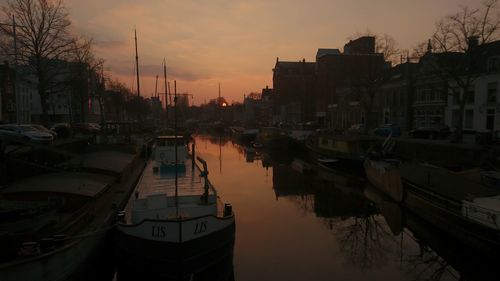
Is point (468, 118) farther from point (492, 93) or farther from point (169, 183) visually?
point (169, 183)

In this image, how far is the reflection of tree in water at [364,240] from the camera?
16.4m

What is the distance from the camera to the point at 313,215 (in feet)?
76.2

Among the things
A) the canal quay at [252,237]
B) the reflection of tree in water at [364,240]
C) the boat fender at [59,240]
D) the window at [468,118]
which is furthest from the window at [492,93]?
the boat fender at [59,240]

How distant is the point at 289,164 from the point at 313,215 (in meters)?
23.7

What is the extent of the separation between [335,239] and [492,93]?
122 feet

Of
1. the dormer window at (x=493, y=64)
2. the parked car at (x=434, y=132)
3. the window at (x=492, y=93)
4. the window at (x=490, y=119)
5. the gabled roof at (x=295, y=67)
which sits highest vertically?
the gabled roof at (x=295, y=67)

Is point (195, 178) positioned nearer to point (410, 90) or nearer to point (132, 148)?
point (132, 148)

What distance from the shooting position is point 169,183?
690 inches

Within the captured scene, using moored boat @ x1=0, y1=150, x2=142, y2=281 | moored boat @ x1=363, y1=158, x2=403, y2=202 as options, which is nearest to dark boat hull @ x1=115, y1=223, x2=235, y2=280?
moored boat @ x1=0, y1=150, x2=142, y2=281

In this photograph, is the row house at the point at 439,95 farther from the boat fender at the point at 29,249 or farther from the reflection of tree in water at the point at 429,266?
the boat fender at the point at 29,249

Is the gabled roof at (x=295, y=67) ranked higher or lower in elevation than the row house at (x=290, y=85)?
higher

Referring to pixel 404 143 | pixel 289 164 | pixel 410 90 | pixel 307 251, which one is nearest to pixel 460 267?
pixel 307 251

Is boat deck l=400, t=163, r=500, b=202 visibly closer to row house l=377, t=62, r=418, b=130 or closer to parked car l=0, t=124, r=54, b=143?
parked car l=0, t=124, r=54, b=143

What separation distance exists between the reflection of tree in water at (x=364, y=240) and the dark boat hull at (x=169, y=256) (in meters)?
6.59
